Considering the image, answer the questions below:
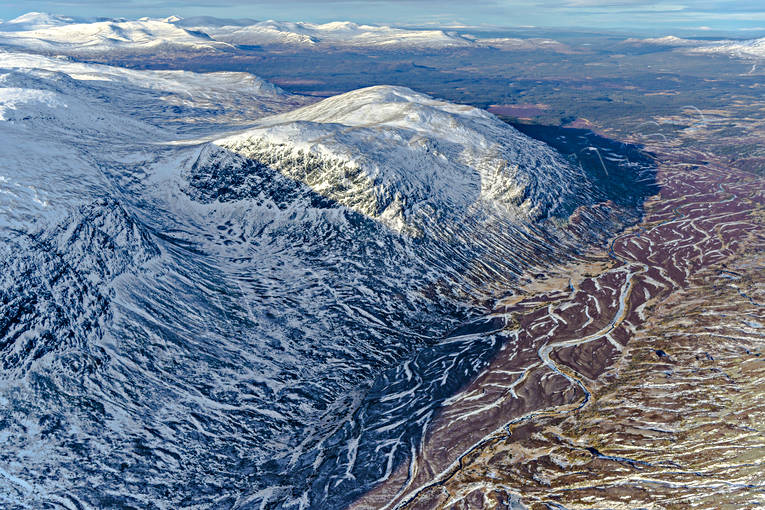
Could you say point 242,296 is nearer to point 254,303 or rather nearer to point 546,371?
point 254,303

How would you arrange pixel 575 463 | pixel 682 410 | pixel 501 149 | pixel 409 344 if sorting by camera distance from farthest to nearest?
pixel 501 149 → pixel 409 344 → pixel 682 410 → pixel 575 463

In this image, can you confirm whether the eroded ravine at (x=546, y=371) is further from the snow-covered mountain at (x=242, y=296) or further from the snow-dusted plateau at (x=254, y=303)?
the snow-covered mountain at (x=242, y=296)

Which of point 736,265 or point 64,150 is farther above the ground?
point 64,150

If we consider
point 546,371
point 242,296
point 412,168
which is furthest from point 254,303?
point 412,168

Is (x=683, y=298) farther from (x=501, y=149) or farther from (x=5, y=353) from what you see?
(x=5, y=353)

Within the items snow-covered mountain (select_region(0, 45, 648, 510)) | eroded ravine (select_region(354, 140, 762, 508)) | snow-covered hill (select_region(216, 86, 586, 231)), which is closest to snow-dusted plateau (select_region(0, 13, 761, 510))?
snow-covered mountain (select_region(0, 45, 648, 510))

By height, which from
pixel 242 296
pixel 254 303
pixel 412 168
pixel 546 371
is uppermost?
pixel 412 168

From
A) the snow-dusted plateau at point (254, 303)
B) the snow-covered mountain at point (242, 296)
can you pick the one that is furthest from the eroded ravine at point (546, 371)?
the snow-covered mountain at point (242, 296)

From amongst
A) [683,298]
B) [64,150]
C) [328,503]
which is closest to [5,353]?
[328,503]

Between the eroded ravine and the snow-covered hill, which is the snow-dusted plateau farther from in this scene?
the eroded ravine
